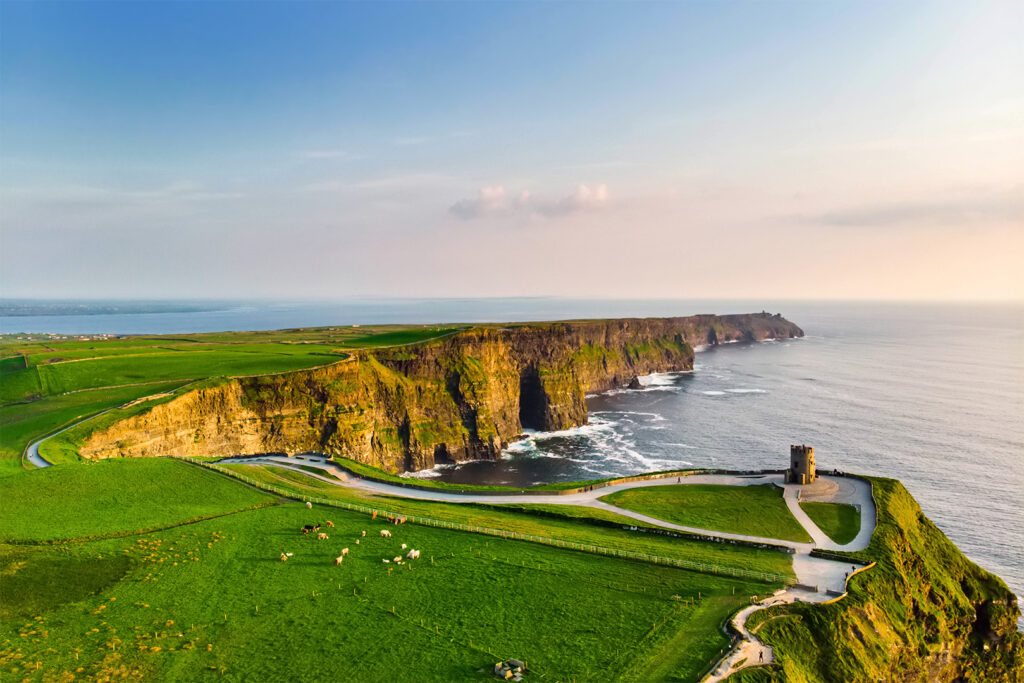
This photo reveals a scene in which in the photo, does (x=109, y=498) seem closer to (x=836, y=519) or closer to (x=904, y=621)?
(x=904, y=621)

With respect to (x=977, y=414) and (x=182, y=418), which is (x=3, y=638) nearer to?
(x=182, y=418)

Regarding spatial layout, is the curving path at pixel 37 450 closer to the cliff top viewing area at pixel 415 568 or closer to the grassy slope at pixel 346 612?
the cliff top viewing area at pixel 415 568

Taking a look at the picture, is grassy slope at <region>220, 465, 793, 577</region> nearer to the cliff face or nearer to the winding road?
the winding road

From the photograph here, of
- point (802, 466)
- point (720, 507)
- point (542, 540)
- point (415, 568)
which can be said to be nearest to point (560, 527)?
point (542, 540)

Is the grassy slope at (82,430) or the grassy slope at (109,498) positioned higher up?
the grassy slope at (82,430)

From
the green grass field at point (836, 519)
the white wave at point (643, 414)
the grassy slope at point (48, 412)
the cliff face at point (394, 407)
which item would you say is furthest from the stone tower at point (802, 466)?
the grassy slope at point (48, 412)

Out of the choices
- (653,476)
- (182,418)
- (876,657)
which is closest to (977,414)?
(653,476)
